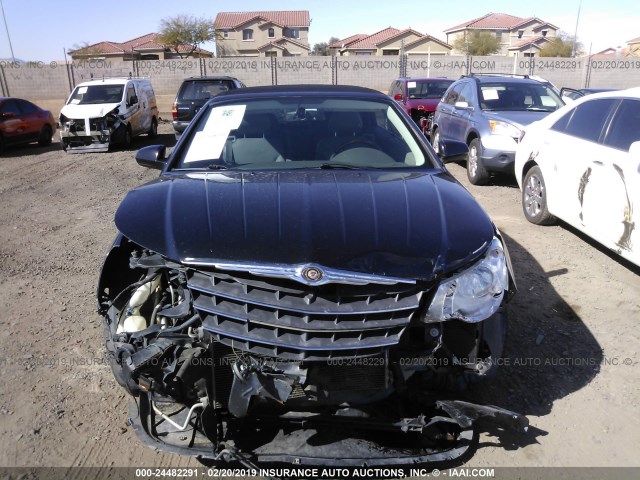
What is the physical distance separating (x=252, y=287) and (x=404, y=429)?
37.6 inches

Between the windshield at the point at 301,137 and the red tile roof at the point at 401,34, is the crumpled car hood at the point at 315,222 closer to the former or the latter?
the windshield at the point at 301,137

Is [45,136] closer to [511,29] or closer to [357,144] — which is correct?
[357,144]

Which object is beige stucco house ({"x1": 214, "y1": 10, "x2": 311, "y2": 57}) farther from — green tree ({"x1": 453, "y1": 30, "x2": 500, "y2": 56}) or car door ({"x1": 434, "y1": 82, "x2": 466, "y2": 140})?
car door ({"x1": 434, "y1": 82, "x2": 466, "y2": 140})

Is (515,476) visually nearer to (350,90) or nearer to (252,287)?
(252,287)

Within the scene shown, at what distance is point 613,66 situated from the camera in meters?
31.0

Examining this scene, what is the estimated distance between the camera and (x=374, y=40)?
66812 millimetres

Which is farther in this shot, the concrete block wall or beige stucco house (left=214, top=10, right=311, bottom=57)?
beige stucco house (left=214, top=10, right=311, bottom=57)

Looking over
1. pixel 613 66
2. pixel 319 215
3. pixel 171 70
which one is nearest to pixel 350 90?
pixel 319 215

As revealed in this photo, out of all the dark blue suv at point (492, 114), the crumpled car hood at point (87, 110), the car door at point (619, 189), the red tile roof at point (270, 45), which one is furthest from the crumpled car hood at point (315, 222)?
the red tile roof at point (270, 45)

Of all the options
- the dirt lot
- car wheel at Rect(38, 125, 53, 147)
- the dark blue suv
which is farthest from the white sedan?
car wheel at Rect(38, 125, 53, 147)

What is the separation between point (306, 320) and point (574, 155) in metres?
4.44

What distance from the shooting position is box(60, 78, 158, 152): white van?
13.6 m

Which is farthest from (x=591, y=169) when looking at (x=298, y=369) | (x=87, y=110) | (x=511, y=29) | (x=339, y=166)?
(x=511, y=29)

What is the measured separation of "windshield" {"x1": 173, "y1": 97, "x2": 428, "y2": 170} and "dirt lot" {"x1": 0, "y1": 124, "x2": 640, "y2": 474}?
5.08 ft
